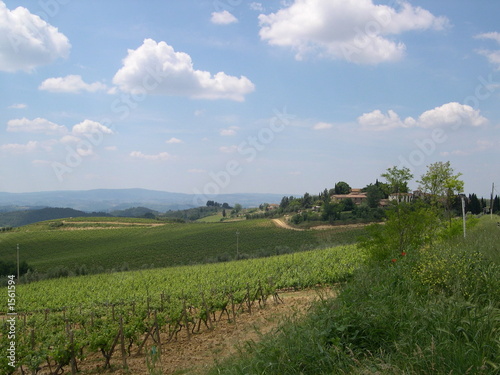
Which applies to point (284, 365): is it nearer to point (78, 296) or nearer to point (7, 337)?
point (7, 337)

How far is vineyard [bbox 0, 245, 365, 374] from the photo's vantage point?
898cm

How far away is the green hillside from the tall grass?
4070 centimetres

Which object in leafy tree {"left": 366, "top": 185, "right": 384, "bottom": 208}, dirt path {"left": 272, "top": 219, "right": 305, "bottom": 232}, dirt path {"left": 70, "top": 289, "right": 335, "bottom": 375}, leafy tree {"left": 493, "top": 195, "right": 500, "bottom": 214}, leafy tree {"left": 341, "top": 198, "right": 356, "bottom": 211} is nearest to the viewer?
dirt path {"left": 70, "top": 289, "right": 335, "bottom": 375}

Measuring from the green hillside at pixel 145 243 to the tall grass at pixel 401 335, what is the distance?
134ft

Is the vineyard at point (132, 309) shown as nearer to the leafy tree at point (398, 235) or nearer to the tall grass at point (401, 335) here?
the leafy tree at point (398, 235)

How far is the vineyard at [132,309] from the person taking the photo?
898cm

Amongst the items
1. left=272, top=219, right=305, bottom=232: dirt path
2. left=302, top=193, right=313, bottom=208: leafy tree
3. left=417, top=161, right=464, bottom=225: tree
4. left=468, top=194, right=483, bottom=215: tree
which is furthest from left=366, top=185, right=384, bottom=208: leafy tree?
left=417, top=161, right=464, bottom=225: tree

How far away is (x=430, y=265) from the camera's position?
707 centimetres

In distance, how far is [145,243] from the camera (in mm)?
63812

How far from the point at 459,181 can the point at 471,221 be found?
9.14 ft

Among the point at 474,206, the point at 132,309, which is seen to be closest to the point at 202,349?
the point at 132,309

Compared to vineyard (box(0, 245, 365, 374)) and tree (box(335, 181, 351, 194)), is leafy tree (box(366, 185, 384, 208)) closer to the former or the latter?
tree (box(335, 181, 351, 194))

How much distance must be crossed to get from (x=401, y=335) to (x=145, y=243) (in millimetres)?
62668

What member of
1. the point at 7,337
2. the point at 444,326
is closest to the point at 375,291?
the point at 444,326
